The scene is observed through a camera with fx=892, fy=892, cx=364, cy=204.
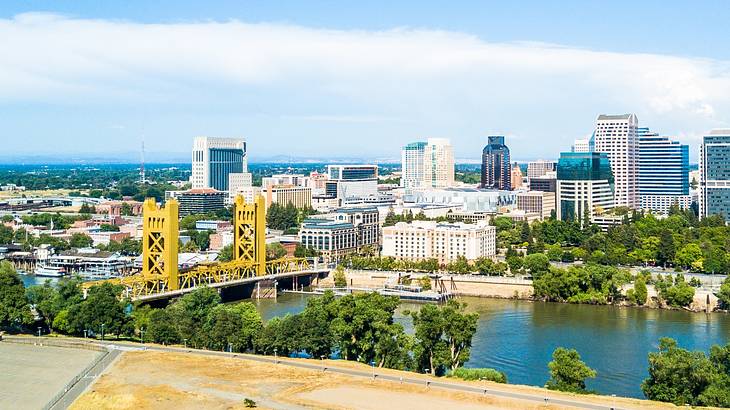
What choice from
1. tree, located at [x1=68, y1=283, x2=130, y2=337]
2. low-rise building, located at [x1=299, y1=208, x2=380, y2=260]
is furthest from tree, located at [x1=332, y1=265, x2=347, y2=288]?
tree, located at [x1=68, y1=283, x2=130, y2=337]

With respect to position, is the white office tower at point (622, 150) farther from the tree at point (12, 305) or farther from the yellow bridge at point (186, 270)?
the tree at point (12, 305)

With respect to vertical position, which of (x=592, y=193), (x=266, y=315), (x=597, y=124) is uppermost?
(x=597, y=124)

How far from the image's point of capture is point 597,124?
68125 millimetres

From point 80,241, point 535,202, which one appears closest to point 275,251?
point 80,241

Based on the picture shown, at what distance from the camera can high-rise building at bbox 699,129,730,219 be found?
56.3 metres

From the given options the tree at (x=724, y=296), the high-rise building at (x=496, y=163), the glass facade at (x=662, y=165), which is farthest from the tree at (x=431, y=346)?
the high-rise building at (x=496, y=163)

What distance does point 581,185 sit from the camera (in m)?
58.2

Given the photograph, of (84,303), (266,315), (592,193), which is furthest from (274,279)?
(592,193)

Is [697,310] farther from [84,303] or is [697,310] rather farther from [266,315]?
[84,303]

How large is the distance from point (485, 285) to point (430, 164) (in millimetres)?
57098

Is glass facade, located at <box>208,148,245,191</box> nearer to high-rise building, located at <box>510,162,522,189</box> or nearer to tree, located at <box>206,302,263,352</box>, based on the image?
high-rise building, located at <box>510,162,522,189</box>

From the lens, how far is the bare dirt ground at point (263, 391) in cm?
1616

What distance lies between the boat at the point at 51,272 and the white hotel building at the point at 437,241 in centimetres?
1554

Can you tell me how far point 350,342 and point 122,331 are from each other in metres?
6.73
